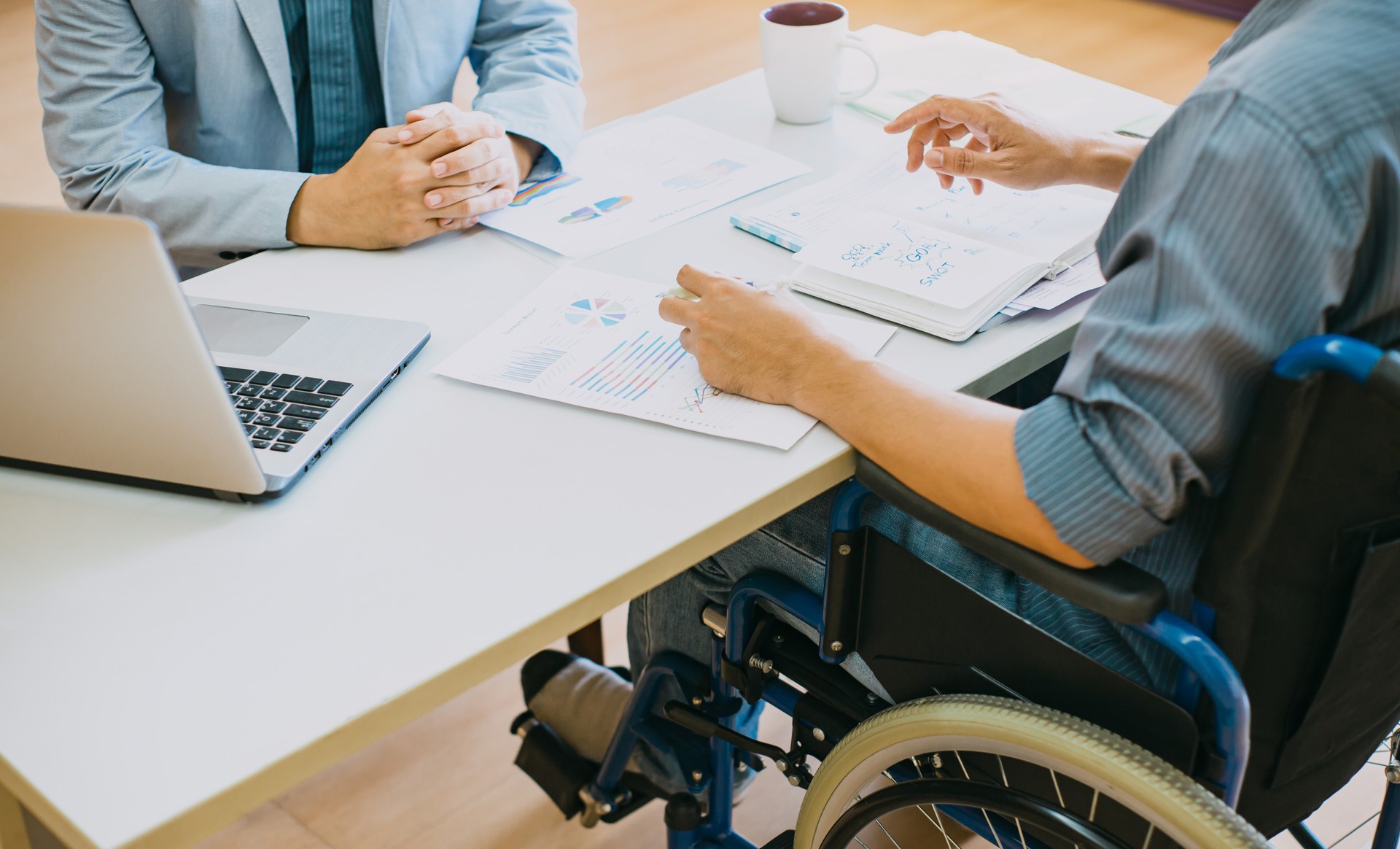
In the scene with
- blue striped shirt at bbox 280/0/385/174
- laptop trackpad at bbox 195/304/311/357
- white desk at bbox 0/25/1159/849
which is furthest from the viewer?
blue striped shirt at bbox 280/0/385/174

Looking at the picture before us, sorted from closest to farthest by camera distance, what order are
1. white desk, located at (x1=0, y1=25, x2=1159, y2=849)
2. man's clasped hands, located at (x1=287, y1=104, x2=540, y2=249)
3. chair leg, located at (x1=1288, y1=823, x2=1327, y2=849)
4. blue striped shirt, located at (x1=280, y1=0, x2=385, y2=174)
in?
1. white desk, located at (x1=0, y1=25, x2=1159, y2=849)
2. man's clasped hands, located at (x1=287, y1=104, x2=540, y2=249)
3. chair leg, located at (x1=1288, y1=823, x2=1327, y2=849)
4. blue striped shirt, located at (x1=280, y1=0, x2=385, y2=174)

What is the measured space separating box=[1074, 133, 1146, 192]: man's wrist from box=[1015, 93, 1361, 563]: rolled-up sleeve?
0.42 meters

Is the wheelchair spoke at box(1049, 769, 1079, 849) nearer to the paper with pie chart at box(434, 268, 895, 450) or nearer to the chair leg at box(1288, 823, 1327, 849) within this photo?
the paper with pie chart at box(434, 268, 895, 450)

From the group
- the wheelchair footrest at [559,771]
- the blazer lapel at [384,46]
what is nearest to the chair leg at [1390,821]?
the wheelchair footrest at [559,771]

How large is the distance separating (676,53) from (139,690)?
3.81 metres

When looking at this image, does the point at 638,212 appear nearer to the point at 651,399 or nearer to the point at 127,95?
the point at 651,399

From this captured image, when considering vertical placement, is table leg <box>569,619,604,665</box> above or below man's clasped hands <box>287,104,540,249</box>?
below

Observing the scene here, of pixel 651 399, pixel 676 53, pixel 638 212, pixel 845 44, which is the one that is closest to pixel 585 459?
pixel 651 399

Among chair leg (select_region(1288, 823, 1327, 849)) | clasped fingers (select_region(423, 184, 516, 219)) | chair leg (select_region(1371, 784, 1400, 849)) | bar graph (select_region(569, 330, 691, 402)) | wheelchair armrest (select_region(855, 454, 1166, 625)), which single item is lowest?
chair leg (select_region(1288, 823, 1327, 849))

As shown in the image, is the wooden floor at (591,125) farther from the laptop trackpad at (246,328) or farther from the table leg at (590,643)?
the laptop trackpad at (246,328)

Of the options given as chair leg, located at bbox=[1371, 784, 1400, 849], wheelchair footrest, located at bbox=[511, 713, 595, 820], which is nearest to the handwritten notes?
chair leg, located at bbox=[1371, 784, 1400, 849]

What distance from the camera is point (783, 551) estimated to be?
102 centimetres

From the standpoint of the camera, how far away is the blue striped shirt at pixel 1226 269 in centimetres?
66

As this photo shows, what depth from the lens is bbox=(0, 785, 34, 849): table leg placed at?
719 mm
